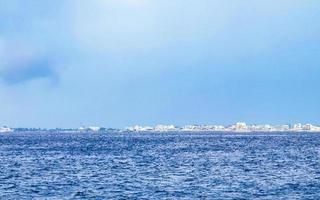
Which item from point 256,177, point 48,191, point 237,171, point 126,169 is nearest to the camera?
point 48,191

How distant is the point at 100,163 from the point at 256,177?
106ft

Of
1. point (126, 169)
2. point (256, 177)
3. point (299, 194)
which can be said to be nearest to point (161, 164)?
point (126, 169)

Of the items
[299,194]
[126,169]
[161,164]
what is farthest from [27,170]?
[299,194]

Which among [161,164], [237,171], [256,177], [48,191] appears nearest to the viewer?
[48,191]

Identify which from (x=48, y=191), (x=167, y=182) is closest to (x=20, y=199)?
(x=48, y=191)

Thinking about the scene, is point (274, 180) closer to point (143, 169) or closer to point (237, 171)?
point (237, 171)

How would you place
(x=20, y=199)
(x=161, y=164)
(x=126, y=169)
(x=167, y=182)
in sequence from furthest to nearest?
(x=161, y=164) < (x=126, y=169) < (x=167, y=182) < (x=20, y=199)

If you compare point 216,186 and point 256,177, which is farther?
point 256,177

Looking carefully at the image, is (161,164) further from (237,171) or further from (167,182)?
(167,182)

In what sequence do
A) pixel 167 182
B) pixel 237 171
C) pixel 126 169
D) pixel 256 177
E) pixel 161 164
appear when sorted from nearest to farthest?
pixel 167 182, pixel 256 177, pixel 237 171, pixel 126 169, pixel 161 164

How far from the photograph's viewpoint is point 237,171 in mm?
75688

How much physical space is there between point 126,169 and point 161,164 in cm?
883

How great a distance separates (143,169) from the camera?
261 feet

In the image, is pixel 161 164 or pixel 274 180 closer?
pixel 274 180
